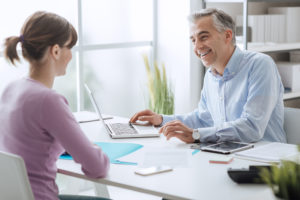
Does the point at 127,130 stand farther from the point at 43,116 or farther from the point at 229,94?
the point at 43,116

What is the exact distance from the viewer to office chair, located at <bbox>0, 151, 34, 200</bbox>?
171 cm

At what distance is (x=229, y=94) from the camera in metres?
2.70

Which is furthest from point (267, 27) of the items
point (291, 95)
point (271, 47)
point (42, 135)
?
point (42, 135)

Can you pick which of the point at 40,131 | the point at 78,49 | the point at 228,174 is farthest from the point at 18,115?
the point at 78,49

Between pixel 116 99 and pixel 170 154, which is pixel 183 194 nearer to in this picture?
pixel 170 154

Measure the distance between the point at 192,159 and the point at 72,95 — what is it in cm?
210

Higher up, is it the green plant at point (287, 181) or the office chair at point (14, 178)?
the green plant at point (287, 181)

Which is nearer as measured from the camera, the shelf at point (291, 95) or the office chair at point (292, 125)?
the office chair at point (292, 125)

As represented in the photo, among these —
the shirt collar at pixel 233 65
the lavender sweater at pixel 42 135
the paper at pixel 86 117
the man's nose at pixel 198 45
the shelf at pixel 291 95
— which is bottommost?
the shelf at pixel 291 95

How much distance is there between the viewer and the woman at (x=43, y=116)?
1.78 meters

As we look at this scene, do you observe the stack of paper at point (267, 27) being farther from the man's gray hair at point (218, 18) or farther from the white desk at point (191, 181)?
the white desk at point (191, 181)

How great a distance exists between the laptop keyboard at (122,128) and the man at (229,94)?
9 centimetres

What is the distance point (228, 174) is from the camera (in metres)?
1.81

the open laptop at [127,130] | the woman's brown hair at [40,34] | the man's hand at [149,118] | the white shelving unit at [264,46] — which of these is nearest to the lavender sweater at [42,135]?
the woman's brown hair at [40,34]
